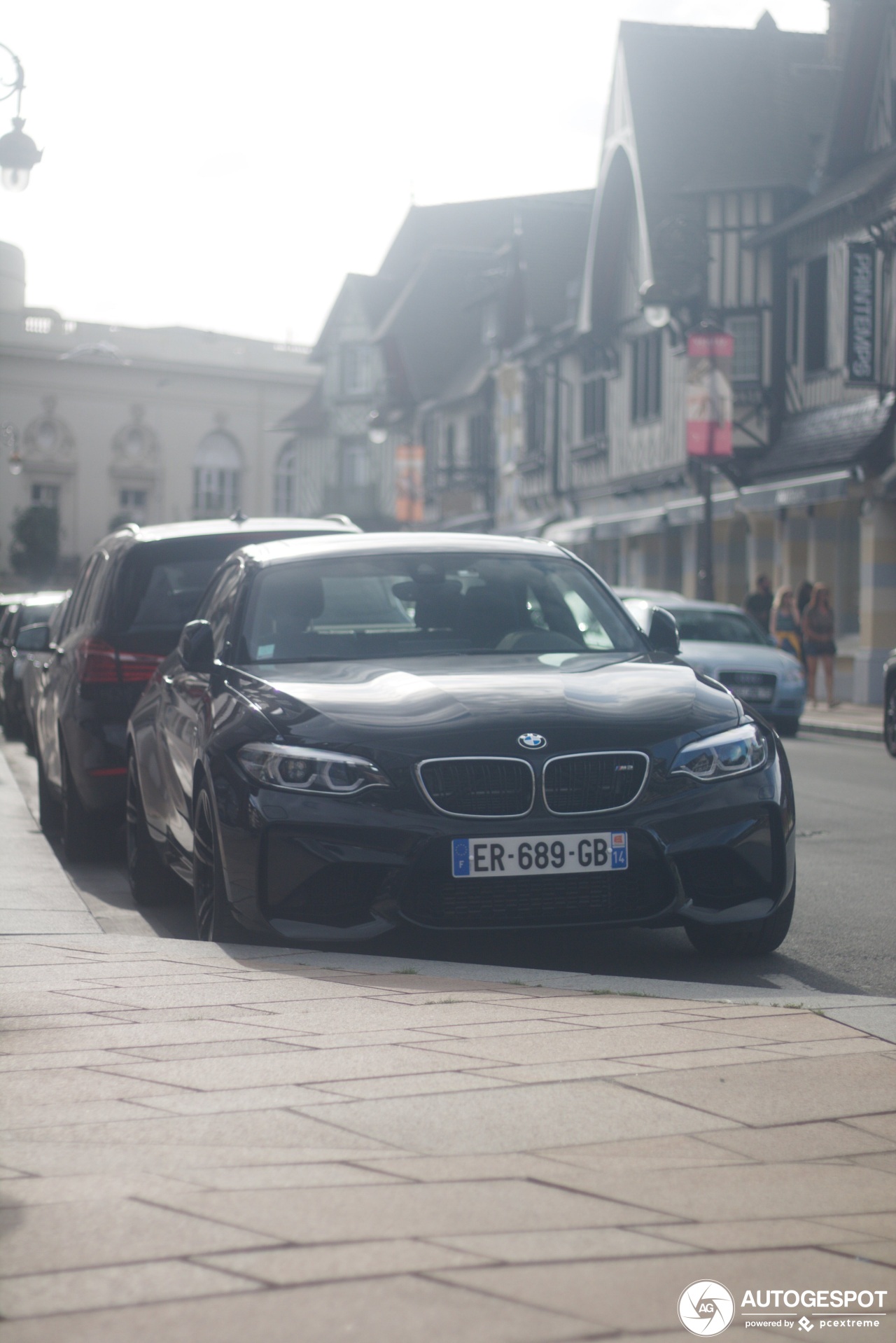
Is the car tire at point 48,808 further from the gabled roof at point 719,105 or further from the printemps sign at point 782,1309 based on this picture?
the gabled roof at point 719,105

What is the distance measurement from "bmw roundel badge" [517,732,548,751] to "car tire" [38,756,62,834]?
220 inches

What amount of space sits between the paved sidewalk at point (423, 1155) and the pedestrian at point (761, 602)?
24492mm

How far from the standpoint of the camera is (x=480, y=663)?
21.8ft

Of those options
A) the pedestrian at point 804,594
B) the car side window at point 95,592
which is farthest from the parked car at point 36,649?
the pedestrian at point 804,594

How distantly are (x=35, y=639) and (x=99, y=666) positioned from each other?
1.78 meters

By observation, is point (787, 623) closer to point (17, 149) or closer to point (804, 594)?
point (804, 594)

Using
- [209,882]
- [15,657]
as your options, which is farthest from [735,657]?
[209,882]

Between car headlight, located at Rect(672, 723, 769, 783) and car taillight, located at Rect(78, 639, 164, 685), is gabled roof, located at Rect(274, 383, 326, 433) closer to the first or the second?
car taillight, located at Rect(78, 639, 164, 685)

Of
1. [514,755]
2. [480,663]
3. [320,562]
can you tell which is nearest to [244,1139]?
[514,755]

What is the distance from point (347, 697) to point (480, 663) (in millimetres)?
704

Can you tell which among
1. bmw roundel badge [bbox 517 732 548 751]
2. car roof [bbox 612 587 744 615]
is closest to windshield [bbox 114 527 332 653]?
bmw roundel badge [bbox 517 732 548 751]

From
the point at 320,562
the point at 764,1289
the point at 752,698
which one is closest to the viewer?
the point at 764,1289

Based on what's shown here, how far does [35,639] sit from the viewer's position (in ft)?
35.6

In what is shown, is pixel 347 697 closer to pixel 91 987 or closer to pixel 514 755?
pixel 514 755
